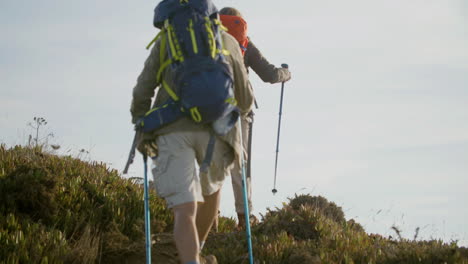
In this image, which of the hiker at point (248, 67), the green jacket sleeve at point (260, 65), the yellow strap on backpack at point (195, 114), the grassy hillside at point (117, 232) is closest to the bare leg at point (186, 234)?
the yellow strap on backpack at point (195, 114)

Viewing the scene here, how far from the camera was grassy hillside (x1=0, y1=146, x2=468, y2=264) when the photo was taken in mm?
6723

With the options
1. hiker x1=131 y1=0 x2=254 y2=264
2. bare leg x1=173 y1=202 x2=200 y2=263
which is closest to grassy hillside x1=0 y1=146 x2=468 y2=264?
hiker x1=131 y1=0 x2=254 y2=264

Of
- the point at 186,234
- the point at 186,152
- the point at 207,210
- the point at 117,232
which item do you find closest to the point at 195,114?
the point at 186,152

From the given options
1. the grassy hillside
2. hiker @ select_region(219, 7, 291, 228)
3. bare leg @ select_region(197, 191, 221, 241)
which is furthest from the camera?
hiker @ select_region(219, 7, 291, 228)

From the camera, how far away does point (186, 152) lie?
4633 mm

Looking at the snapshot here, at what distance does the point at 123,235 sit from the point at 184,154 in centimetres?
339

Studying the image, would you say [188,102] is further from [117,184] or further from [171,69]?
[117,184]

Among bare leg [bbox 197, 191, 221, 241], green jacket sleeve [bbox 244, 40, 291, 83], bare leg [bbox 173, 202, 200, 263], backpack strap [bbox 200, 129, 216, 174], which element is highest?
green jacket sleeve [bbox 244, 40, 291, 83]

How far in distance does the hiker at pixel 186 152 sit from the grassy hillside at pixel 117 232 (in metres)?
1.89

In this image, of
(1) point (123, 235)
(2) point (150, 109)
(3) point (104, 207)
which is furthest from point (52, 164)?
(2) point (150, 109)

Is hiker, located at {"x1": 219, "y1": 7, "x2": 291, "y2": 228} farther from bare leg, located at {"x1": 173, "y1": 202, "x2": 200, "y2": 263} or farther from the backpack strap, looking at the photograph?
bare leg, located at {"x1": 173, "y1": 202, "x2": 200, "y2": 263}

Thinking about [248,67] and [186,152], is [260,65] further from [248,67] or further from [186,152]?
[186,152]

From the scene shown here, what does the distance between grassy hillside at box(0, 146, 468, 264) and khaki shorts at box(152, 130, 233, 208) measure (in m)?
2.18

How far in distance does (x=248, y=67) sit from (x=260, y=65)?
19cm
